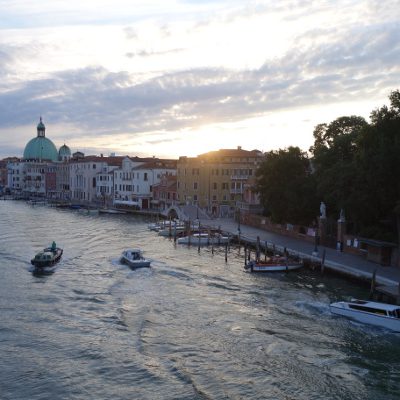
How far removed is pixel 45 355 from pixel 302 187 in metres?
26.8

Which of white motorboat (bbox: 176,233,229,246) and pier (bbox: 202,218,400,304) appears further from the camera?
white motorboat (bbox: 176,233,229,246)

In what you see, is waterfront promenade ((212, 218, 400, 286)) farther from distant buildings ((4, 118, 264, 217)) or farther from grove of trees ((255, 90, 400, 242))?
distant buildings ((4, 118, 264, 217))

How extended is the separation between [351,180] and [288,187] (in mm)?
10348

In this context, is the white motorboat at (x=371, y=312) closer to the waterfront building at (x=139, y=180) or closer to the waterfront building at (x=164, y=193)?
the waterfront building at (x=164, y=193)

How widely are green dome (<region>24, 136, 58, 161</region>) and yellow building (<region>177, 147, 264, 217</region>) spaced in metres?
73.6

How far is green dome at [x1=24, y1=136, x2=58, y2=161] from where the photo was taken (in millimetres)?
128625

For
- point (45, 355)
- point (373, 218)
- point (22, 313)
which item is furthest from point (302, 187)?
point (45, 355)

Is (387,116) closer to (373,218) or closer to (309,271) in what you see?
(373,218)

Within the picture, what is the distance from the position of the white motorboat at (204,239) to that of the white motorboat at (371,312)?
20900 mm

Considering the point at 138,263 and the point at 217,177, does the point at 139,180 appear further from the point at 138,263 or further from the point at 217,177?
the point at 138,263

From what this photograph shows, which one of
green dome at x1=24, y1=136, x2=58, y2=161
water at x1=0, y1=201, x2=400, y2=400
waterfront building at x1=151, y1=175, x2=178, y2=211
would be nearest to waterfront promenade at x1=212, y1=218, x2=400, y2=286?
water at x1=0, y1=201, x2=400, y2=400

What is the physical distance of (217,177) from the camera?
63062mm

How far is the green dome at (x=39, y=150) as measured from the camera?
422 feet

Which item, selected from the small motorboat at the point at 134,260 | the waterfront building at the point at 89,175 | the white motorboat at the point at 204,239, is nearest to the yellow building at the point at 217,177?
the white motorboat at the point at 204,239
